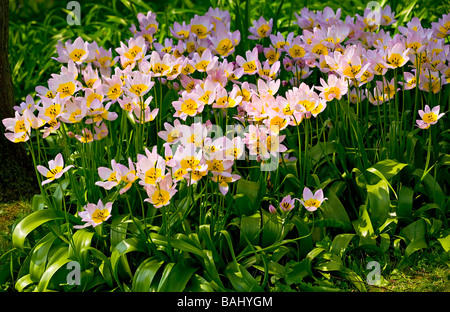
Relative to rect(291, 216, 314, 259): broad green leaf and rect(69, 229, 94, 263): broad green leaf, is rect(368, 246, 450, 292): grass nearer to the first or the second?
rect(291, 216, 314, 259): broad green leaf

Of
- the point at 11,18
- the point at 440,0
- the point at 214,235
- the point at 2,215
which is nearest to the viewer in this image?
the point at 214,235

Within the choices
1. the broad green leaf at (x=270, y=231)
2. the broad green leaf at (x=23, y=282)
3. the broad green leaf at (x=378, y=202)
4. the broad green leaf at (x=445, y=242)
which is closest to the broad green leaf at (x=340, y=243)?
the broad green leaf at (x=378, y=202)

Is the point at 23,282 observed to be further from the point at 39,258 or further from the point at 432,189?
the point at 432,189

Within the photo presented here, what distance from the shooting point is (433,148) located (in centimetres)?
274

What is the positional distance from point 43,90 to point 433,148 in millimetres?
1803

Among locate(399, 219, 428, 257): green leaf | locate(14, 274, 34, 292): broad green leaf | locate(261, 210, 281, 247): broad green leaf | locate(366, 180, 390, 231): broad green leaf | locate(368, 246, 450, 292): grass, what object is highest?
locate(366, 180, 390, 231): broad green leaf

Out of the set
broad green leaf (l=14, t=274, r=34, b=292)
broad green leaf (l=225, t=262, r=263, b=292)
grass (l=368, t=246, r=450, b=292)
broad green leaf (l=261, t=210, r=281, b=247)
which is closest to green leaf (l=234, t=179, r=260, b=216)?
broad green leaf (l=261, t=210, r=281, b=247)

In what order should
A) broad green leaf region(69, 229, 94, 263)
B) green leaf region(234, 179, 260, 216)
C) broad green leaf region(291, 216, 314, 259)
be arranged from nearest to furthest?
broad green leaf region(69, 229, 94, 263)
broad green leaf region(291, 216, 314, 259)
green leaf region(234, 179, 260, 216)

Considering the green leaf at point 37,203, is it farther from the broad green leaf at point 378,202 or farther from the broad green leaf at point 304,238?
the broad green leaf at point 378,202

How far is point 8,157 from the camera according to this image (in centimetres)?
306

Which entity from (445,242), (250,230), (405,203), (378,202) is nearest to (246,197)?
(250,230)

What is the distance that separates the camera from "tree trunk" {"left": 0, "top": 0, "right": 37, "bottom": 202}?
305cm

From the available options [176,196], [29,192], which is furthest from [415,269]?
[29,192]
